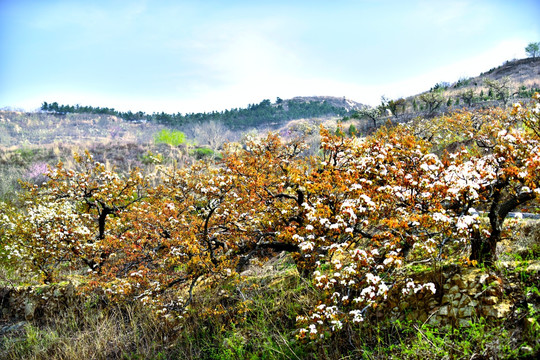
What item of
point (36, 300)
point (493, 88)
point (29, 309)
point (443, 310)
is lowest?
point (29, 309)

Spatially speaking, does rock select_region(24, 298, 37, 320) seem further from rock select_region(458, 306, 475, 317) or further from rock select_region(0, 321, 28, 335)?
rock select_region(458, 306, 475, 317)

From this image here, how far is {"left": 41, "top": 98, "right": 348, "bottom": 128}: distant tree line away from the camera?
8450 centimetres

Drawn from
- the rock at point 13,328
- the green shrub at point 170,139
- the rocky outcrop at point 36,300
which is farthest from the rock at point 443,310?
the green shrub at point 170,139

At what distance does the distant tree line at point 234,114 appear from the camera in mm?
84500

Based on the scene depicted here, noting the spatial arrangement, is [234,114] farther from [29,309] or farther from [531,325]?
[531,325]

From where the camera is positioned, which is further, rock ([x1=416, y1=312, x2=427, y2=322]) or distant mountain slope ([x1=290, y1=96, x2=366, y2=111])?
distant mountain slope ([x1=290, y1=96, x2=366, y2=111])

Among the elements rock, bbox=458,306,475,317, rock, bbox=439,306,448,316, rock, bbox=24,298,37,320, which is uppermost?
rock, bbox=458,306,475,317

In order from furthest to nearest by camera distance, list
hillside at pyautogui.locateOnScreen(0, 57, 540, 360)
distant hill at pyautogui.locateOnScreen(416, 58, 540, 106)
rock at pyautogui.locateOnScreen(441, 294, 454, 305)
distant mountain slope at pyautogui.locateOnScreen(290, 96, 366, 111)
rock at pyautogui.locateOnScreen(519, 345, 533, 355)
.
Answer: distant mountain slope at pyautogui.locateOnScreen(290, 96, 366, 111) → distant hill at pyautogui.locateOnScreen(416, 58, 540, 106) → rock at pyautogui.locateOnScreen(441, 294, 454, 305) → hillside at pyautogui.locateOnScreen(0, 57, 540, 360) → rock at pyautogui.locateOnScreen(519, 345, 533, 355)

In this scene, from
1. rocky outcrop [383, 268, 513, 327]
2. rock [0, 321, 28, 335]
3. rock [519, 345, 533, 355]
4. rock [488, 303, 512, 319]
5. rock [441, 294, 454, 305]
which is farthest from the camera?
rock [0, 321, 28, 335]

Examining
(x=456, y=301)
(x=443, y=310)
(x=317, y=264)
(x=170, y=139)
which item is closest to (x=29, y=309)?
(x=317, y=264)

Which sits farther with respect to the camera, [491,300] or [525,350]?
[491,300]

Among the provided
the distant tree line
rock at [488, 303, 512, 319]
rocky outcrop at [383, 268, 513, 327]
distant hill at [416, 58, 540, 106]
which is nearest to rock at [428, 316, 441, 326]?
rocky outcrop at [383, 268, 513, 327]

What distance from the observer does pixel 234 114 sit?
3472 inches

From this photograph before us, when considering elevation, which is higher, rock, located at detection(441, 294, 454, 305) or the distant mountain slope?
the distant mountain slope
